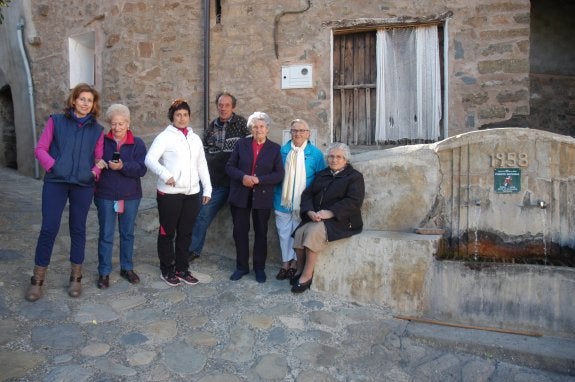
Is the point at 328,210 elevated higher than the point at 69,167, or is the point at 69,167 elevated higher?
the point at 69,167

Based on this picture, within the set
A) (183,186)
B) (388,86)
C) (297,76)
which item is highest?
(297,76)

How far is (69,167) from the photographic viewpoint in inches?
144

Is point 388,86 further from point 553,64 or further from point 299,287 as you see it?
point 553,64

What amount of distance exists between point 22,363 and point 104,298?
961mm

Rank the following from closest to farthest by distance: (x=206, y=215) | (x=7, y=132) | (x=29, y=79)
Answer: (x=206, y=215), (x=29, y=79), (x=7, y=132)

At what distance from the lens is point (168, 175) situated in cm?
397

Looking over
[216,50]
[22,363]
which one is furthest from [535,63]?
[22,363]

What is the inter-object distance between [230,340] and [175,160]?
1.53m

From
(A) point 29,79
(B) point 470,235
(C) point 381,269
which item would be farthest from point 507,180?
(A) point 29,79

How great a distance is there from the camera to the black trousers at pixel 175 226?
13.5ft

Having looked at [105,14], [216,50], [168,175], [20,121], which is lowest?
[168,175]

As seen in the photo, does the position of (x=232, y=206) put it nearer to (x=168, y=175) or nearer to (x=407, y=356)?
(x=168, y=175)

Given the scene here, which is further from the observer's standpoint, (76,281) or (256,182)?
(256,182)

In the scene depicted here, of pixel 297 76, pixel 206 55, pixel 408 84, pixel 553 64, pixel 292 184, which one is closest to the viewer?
pixel 292 184
